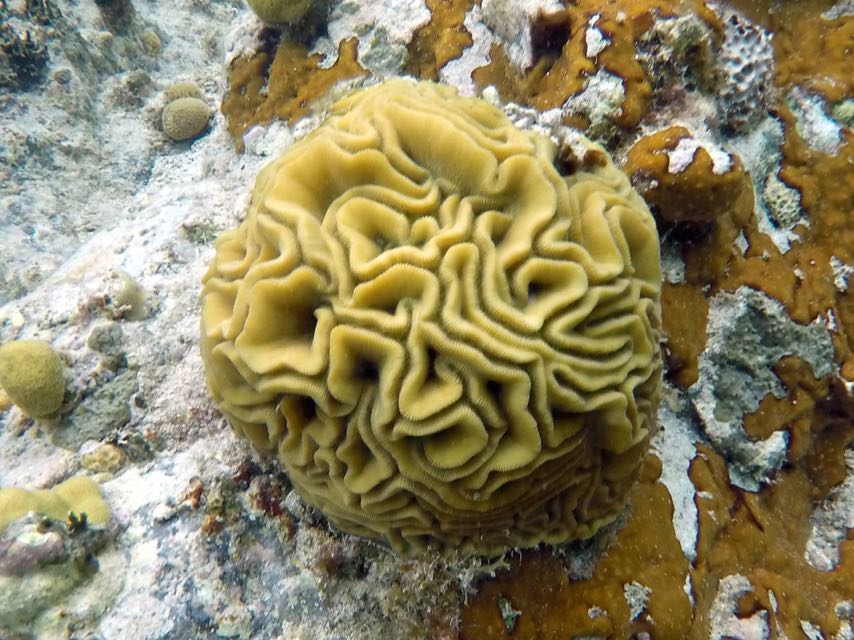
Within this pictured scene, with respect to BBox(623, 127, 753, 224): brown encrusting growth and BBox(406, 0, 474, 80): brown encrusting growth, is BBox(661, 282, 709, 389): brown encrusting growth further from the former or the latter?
BBox(406, 0, 474, 80): brown encrusting growth

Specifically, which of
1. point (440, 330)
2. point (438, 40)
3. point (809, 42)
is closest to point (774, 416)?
point (440, 330)

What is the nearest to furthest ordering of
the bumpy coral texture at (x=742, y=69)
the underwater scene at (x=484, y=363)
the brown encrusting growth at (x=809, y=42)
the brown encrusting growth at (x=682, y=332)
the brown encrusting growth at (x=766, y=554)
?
1. the underwater scene at (x=484, y=363)
2. the brown encrusting growth at (x=766, y=554)
3. the brown encrusting growth at (x=682, y=332)
4. the bumpy coral texture at (x=742, y=69)
5. the brown encrusting growth at (x=809, y=42)

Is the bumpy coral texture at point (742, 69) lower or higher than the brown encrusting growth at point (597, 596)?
higher

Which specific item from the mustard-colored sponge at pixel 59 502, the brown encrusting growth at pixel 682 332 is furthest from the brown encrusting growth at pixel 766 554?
the mustard-colored sponge at pixel 59 502

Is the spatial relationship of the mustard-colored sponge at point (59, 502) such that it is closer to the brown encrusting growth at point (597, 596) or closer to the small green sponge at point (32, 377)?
the small green sponge at point (32, 377)

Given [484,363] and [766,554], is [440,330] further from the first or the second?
[766,554]
